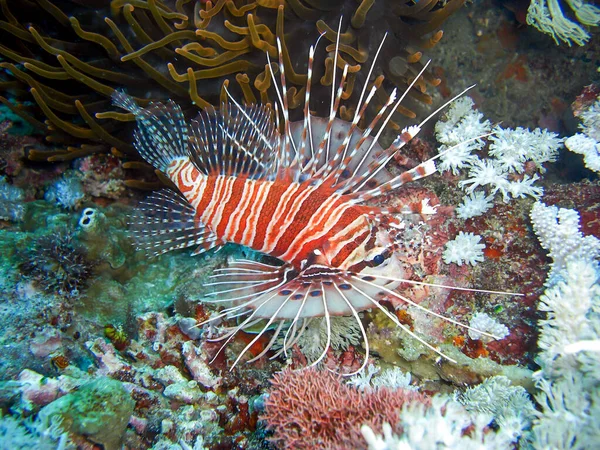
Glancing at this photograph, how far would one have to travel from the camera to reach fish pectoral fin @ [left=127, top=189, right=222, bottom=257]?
357 cm

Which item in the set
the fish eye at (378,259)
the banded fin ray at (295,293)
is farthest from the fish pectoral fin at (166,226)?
A: the fish eye at (378,259)

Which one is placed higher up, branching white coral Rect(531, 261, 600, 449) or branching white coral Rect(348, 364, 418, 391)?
branching white coral Rect(531, 261, 600, 449)

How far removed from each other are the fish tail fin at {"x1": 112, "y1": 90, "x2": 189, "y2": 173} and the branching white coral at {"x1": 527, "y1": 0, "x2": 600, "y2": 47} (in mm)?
4208

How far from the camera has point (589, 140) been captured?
12.6 ft

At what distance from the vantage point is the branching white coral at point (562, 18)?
4.31 m

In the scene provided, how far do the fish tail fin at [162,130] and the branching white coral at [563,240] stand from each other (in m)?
3.30

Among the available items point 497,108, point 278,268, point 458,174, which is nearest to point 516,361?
point 458,174

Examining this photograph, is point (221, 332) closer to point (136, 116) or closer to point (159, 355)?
point (159, 355)

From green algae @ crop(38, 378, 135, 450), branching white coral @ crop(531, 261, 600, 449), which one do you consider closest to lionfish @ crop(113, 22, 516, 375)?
branching white coral @ crop(531, 261, 600, 449)

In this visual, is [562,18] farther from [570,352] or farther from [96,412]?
[96,412]

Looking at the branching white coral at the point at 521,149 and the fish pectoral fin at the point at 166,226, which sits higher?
the branching white coral at the point at 521,149

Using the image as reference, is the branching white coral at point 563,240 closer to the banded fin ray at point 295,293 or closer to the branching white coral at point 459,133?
the branching white coral at point 459,133

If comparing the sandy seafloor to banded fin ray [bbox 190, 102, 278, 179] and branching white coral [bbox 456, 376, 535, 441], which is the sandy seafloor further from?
banded fin ray [bbox 190, 102, 278, 179]

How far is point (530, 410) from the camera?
2459 millimetres
